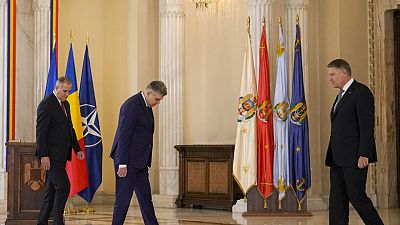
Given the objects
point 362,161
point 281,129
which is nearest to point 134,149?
point 362,161

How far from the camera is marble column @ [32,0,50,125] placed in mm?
12930

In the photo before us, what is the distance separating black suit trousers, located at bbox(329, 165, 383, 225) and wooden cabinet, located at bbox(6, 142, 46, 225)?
370cm

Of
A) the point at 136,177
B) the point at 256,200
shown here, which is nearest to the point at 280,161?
the point at 256,200

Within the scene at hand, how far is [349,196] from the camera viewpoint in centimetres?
670

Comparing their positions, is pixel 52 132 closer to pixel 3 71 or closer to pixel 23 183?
pixel 23 183

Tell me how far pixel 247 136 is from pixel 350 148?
4.38 metres

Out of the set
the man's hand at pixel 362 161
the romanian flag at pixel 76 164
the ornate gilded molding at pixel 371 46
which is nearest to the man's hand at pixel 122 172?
the man's hand at pixel 362 161

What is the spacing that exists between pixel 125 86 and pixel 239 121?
149 inches

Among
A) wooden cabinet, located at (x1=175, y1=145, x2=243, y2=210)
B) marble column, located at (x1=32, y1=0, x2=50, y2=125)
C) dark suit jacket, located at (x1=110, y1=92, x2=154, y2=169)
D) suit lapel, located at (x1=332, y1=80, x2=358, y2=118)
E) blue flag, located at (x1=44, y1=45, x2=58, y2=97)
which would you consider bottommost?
wooden cabinet, located at (x1=175, y1=145, x2=243, y2=210)

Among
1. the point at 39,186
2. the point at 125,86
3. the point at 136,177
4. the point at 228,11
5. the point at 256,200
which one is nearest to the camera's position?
the point at 136,177

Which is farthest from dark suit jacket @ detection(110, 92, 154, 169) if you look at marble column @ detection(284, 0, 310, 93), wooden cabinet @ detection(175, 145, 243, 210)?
marble column @ detection(284, 0, 310, 93)

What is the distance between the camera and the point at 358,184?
6707mm

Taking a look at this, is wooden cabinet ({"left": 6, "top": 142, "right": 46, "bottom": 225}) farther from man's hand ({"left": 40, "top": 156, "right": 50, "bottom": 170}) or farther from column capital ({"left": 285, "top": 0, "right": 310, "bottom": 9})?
column capital ({"left": 285, "top": 0, "right": 310, "bottom": 9})

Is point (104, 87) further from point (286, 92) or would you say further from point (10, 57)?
point (286, 92)
